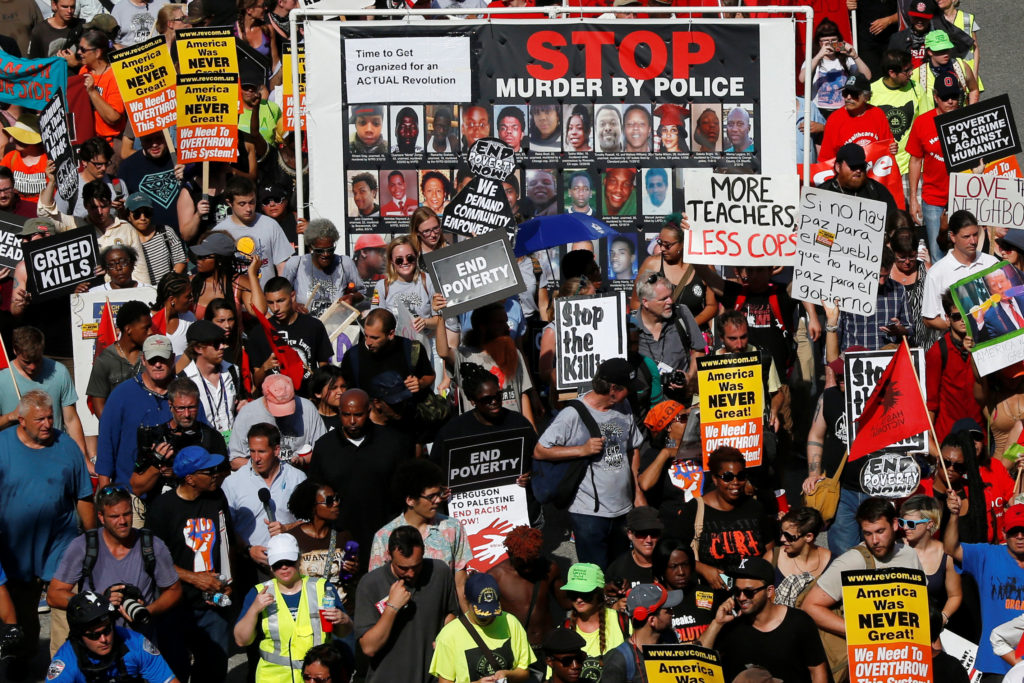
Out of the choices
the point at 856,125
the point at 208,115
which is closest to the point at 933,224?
the point at 856,125

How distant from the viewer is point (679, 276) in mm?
15609

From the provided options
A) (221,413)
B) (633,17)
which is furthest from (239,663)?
(633,17)

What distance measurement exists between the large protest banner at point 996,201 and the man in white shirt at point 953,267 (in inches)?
30.9

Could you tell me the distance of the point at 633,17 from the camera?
56.4 feet

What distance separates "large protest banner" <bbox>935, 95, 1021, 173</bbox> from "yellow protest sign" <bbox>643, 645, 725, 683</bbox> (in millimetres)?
7836

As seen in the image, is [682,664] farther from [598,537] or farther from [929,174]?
[929,174]

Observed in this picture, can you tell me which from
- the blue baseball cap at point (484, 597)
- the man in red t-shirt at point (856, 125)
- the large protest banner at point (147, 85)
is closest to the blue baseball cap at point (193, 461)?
the blue baseball cap at point (484, 597)

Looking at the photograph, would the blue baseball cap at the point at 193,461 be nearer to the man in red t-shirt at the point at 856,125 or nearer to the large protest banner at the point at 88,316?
the large protest banner at the point at 88,316

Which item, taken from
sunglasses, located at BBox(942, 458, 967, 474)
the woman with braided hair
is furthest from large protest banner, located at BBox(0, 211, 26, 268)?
sunglasses, located at BBox(942, 458, 967, 474)

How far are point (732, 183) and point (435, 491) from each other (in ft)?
16.8

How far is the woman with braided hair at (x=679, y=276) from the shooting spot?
50.2 ft

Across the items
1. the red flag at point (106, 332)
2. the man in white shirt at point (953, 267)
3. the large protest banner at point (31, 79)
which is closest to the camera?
the red flag at point (106, 332)

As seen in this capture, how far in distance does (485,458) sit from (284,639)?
6.95 ft

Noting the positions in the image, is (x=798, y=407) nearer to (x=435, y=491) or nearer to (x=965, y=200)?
(x=965, y=200)
